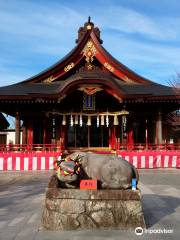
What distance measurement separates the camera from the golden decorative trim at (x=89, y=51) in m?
22.7

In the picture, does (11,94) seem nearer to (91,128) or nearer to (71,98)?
(71,98)

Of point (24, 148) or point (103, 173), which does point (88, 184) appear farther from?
point (24, 148)

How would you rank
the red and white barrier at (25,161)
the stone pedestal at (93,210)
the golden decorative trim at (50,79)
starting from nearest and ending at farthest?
the stone pedestal at (93,210)
the red and white barrier at (25,161)
the golden decorative trim at (50,79)

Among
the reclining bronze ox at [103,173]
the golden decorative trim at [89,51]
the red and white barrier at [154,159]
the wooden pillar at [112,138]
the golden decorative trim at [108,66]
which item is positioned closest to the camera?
the reclining bronze ox at [103,173]

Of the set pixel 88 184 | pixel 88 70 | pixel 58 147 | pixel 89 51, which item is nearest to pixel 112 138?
pixel 58 147

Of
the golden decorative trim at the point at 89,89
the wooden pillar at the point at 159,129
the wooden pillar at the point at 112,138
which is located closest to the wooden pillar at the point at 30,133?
the golden decorative trim at the point at 89,89

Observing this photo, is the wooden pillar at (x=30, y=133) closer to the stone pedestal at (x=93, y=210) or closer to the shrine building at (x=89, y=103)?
the shrine building at (x=89, y=103)

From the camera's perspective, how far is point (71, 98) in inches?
849

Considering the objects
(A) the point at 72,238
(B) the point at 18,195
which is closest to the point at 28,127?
(B) the point at 18,195

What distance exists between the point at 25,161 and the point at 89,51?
897cm

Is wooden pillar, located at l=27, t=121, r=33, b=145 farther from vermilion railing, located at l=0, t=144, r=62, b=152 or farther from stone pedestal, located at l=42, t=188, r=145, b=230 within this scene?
stone pedestal, located at l=42, t=188, r=145, b=230

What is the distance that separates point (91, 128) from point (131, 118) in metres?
2.70

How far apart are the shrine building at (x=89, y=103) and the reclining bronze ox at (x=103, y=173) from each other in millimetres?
13282

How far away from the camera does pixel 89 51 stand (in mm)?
22812
